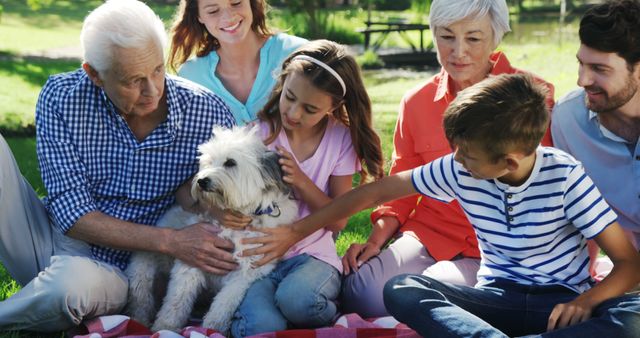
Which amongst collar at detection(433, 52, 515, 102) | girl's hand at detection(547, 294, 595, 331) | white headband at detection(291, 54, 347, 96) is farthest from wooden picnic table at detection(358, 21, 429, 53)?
girl's hand at detection(547, 294, 595, 331)

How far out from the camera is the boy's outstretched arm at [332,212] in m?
3.64

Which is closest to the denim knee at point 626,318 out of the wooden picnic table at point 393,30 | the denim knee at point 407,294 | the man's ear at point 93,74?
the denim knee at point 407,294

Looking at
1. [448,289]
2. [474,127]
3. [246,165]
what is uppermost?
[474,127]

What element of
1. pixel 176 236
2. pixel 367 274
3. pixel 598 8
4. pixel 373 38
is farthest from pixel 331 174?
pixel 373 38

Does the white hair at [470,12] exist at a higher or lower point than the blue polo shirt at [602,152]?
higher

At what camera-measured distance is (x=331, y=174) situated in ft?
13.2

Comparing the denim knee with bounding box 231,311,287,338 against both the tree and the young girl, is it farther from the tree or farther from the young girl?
the tree

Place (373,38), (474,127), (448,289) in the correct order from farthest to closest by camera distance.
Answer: (373,38) < (448,289) < (474,127)

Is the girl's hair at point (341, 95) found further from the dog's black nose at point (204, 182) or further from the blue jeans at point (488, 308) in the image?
the blue jeans at point (488, 308)

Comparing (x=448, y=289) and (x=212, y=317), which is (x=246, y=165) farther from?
(x=448, y=289)

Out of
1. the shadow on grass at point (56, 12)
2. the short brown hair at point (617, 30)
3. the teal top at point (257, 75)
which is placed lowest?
the shadow on grass at point (56, 12)

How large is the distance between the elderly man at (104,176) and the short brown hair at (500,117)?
4.31 ft

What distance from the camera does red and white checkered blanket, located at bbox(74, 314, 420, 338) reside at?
3.49 meters

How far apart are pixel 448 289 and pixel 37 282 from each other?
5.99 feet
